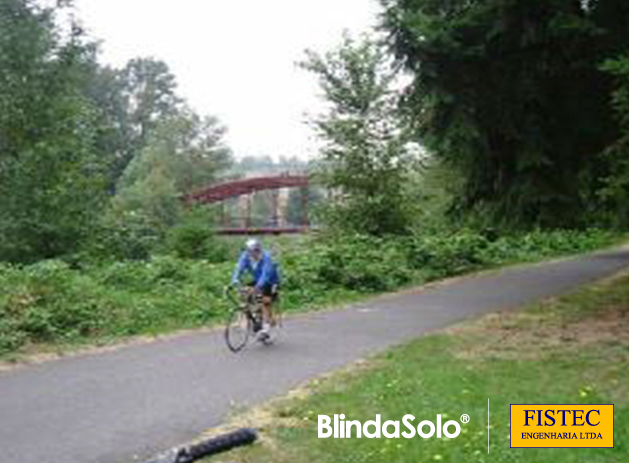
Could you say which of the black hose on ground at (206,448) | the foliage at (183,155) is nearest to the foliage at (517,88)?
the black hose on ground at (206,448)

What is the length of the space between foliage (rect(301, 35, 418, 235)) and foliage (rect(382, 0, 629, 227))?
25.9ft

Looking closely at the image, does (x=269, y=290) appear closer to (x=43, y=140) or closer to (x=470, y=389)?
(x=470, y=389)

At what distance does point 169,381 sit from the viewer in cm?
1289

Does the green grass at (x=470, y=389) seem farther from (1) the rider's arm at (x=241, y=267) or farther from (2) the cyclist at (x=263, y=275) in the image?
(1) the rider's arm at (x=241, y=267)

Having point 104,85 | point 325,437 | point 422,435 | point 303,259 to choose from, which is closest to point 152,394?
point 325,437

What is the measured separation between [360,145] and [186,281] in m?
12.5

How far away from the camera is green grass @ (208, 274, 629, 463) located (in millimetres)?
9328

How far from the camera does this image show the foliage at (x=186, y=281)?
16578 millimetres

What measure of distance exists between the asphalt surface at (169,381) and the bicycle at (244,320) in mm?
225

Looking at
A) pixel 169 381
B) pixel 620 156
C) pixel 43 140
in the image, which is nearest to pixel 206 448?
pixel 169 381

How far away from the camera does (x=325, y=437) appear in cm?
999

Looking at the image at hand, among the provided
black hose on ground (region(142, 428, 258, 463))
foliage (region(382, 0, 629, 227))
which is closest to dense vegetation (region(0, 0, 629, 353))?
foliage (region(382, 0, 629, 227))

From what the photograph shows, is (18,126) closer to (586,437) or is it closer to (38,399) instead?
(38,399)

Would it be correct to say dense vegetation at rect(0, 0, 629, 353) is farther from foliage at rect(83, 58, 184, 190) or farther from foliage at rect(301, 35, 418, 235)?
foliage at rect(83, 58, 184, 190)
